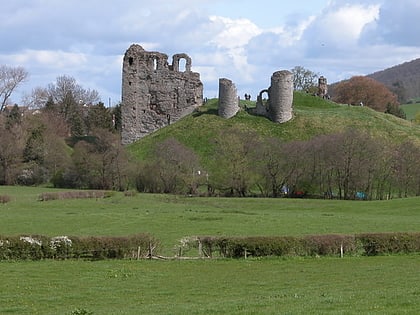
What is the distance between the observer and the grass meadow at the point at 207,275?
18584 millimetres

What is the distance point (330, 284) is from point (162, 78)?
76.1 m

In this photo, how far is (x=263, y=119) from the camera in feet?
293

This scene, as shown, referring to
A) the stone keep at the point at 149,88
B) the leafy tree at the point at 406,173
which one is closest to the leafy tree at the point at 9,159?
the stone keep at the point at 149,88

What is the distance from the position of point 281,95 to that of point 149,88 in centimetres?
1940

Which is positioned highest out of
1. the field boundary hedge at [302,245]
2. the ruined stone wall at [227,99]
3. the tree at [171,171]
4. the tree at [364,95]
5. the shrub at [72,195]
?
the tree at [364,95]

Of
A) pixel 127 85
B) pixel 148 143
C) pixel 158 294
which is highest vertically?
pixel 127 85

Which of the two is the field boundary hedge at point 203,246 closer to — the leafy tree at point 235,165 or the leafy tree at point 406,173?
the leafy tree at point 406,173

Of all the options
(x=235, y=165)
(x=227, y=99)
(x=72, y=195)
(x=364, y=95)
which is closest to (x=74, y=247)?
(x=72, y=195)

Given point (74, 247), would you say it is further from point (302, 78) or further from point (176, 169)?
point (302, 78)

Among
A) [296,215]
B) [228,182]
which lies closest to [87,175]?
[228,182]

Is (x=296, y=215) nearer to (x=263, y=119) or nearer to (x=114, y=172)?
(x=114, y=172)

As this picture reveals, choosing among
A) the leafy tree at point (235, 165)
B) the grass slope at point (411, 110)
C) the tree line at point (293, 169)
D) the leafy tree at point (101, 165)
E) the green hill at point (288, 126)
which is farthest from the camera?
the grass slope at point (411, 110)

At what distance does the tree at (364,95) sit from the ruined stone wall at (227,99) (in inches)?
2028

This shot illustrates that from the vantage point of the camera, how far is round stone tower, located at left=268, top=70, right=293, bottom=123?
87.5 metres
